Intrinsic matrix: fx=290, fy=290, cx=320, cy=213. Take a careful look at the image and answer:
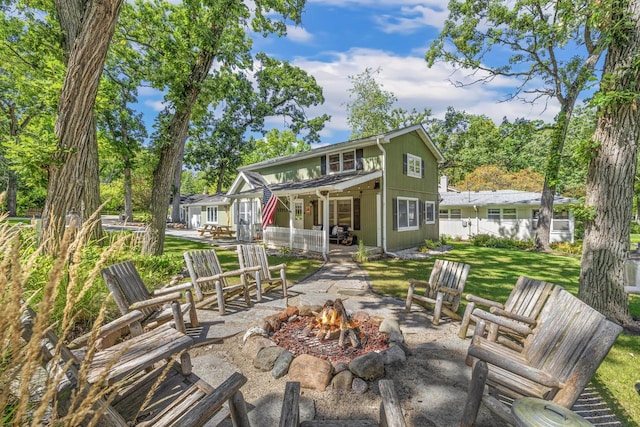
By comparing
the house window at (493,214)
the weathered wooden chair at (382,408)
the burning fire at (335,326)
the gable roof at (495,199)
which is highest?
the gable roof at (495,199)

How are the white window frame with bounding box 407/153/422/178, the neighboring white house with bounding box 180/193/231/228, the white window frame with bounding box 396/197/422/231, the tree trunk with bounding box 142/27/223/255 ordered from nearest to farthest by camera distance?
the tree trunk with bounding box 142/27/223/255
the white window frame with bounding box 396/197/422/231
the white window frame with bounding box 407/153/422/178
the neighboring white house with bounding box 180/193/231/228

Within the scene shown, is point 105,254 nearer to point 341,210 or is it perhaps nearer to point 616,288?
point 616,288

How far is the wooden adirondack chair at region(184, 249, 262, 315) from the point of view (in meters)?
5.28

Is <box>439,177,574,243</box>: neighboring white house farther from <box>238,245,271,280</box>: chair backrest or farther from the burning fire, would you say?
the burning fire

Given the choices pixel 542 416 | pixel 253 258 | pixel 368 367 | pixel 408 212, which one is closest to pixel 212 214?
pixel 408 212

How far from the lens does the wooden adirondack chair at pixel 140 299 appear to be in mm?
3604

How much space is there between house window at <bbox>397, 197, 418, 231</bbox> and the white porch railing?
13.7 feet

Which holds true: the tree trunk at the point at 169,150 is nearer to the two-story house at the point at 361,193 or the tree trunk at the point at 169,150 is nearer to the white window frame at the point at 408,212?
the two-story house at the point at 361,193

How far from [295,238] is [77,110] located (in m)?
8.94

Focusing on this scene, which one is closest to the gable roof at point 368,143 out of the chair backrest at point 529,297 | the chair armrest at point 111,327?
the chair backrest at point 529,297

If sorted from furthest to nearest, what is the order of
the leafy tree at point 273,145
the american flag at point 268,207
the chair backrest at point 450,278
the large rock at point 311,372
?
1. the leafy tree at point 273,145
2. the american flag at point 268,207
3. the chair backrest at point 450,278
4. the large rock at point 311,372

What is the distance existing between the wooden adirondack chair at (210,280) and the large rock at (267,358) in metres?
1.87

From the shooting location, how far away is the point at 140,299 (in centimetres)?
413

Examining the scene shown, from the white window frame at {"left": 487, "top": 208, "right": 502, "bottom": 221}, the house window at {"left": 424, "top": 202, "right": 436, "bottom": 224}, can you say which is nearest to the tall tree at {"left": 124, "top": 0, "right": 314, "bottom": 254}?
the house window at {"left": 424, "top": 202, "right": 436, "bottom": 224}
